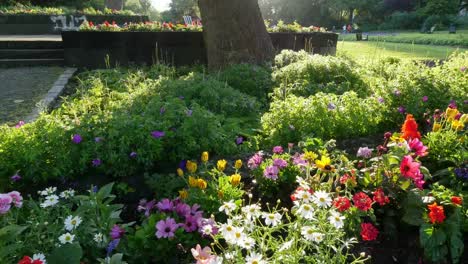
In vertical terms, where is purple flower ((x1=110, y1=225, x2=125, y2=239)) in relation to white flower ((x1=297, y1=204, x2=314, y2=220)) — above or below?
below

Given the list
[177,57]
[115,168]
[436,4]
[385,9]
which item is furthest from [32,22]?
[385,9]

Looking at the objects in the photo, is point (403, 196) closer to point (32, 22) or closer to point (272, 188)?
point (272, 188)

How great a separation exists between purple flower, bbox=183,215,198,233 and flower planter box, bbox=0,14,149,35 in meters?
14.5

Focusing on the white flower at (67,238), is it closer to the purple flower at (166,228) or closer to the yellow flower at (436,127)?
the purple flower at (166,228)

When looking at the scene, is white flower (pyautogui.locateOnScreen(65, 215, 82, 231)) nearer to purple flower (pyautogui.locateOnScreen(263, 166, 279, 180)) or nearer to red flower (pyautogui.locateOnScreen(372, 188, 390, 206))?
purple flower (pyautogui.locateOnScreen(263, 166, 279, 180))

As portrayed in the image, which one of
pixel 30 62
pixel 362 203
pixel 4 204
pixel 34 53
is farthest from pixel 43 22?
pixel 362 203

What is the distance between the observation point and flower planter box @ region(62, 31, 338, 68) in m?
8.48

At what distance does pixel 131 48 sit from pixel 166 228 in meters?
7.25

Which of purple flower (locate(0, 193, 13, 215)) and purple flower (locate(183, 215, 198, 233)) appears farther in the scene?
purple flower (locate(183, 215, 198, 233))

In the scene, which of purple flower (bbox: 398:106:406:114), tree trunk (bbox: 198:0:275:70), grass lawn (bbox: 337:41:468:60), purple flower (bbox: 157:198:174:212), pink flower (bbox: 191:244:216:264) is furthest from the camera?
grass lawn (bbox: 337:41:468:60)

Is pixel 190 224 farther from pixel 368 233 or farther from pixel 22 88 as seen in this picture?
pixel 22 88

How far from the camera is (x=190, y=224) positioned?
2111 millimetres

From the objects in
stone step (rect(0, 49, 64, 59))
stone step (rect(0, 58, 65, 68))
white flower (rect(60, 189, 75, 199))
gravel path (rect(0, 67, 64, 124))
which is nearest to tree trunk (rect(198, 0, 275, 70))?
gravel path (rect(0, 67, 64, 124))

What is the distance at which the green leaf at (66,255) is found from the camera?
5.50 feet
